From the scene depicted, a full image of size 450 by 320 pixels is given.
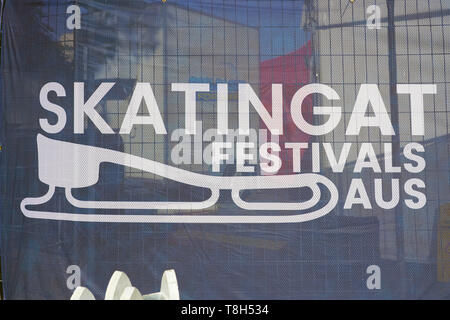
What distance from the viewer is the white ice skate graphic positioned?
323 cm

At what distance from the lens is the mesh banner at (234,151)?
321 cm

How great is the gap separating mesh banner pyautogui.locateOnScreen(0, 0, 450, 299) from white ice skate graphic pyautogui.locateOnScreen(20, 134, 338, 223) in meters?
0.01

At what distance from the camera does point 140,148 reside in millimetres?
3264

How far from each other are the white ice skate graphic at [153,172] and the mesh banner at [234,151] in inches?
0.4

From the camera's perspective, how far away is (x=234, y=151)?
128 inches

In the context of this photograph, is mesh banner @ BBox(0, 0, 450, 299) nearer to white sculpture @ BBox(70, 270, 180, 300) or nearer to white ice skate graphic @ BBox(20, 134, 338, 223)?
white ice skate graphic @ BBox(20, 134, 338, 223)

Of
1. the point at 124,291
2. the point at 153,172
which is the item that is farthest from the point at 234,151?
the point at 124,291

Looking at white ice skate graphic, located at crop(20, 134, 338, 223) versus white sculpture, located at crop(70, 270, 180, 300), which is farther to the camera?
white ice skate graphic, located at crop(20, 134, 338, 223)

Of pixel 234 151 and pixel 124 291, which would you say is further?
pixel 234 151

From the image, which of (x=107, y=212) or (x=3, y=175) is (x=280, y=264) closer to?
(x=107, y=212)

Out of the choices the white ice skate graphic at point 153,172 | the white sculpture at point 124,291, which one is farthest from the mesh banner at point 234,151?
the white sculpture at point 124,291

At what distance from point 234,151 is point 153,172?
2.06ft

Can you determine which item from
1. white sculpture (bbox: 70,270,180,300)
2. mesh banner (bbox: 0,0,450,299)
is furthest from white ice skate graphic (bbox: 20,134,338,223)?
white sculpture (bbox: 70,270,180,300)

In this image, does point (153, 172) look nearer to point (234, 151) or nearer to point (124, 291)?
point (234, 151)
